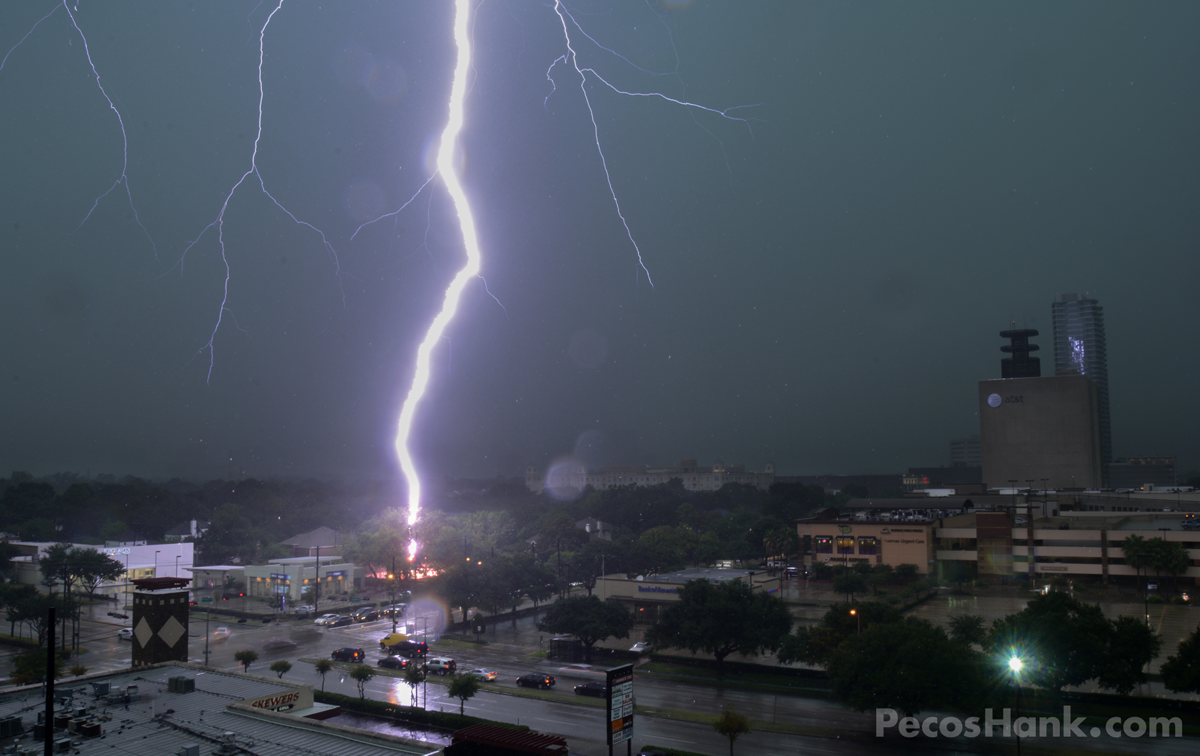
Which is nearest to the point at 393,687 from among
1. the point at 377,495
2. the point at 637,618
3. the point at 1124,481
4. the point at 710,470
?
the point at 637,618

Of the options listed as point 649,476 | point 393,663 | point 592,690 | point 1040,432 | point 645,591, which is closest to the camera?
point 592,690

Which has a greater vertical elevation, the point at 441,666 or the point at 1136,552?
the point at 1136,552

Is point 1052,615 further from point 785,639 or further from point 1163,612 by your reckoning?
point 1163,612

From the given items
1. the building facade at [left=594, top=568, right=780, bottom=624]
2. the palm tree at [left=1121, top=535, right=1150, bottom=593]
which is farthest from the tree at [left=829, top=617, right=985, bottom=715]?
the palm tree at [left=1121, top=535, right=1150, bottom=593]

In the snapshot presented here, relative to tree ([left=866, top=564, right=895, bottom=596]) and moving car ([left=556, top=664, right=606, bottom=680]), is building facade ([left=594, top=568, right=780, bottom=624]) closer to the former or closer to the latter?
moving car ([left=556, top=664, right=606, bottom=680])

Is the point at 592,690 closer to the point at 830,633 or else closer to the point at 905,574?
the point at 830,633

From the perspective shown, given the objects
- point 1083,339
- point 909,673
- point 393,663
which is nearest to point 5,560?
point 393,663
